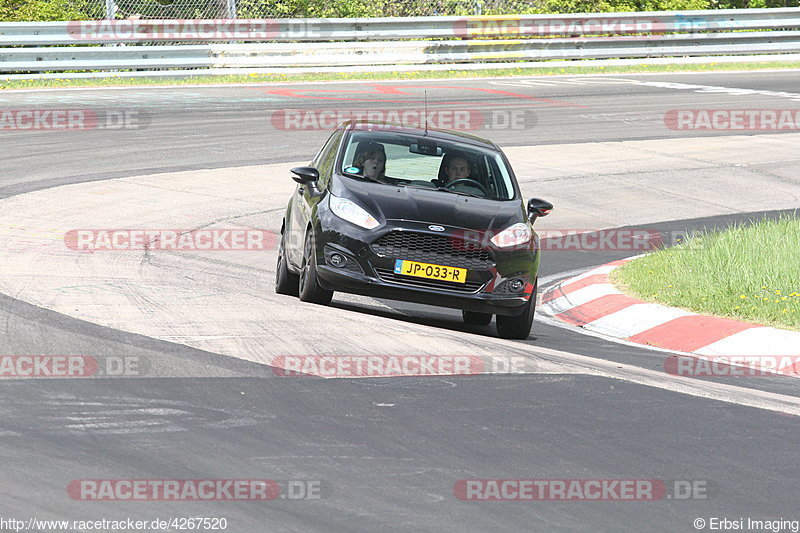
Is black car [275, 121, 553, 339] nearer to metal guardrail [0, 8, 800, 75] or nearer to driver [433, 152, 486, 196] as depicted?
driver [433, 152, 486, 196]

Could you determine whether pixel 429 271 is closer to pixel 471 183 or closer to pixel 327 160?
pixel 471 183

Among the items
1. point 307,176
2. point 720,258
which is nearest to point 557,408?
point 307,176

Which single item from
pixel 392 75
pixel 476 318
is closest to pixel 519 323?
pixel 476 318

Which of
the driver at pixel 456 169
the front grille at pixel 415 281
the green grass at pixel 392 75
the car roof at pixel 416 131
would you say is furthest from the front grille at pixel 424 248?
the green grass at pixel 392 75

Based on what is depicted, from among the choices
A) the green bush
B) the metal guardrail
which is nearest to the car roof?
the metal guardrail

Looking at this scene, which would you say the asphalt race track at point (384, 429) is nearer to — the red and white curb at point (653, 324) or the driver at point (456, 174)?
the red and white curb at point (653, 324)

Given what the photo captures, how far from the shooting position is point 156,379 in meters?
6.87

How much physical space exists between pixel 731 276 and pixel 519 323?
210 centimetres

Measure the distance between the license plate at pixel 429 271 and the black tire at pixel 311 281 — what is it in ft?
2.23

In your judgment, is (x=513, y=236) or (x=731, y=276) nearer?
(x=513, y=236)

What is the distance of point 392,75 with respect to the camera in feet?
90.3

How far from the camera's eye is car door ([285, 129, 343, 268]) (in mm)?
10211

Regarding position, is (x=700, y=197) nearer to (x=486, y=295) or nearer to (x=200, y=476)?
(x=486, y=295)

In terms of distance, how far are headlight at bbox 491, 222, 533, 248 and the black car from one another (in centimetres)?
1
